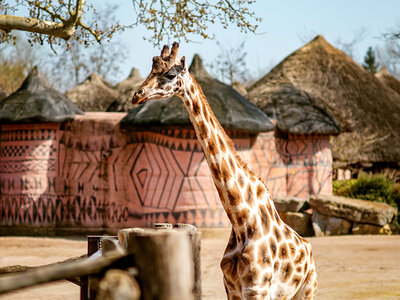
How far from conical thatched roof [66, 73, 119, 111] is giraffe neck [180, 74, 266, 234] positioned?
15.3 m

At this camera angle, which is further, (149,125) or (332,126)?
(332,126)

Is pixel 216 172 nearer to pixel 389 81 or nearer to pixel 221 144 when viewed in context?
pixel 221 144

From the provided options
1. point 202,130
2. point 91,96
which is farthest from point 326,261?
point 91,96

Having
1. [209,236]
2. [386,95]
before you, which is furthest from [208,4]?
[386,95]

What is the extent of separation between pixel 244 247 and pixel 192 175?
30.0ft

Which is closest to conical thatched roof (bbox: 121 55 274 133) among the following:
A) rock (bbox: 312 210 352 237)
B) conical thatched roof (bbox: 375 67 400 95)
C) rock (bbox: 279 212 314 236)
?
rock (bbox: 279 212 314 236)

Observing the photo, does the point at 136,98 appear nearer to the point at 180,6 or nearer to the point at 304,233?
the point at 180,6

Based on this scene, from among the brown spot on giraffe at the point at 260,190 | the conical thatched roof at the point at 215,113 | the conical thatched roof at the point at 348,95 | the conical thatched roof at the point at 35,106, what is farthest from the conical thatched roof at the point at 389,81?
the brown spot on giraffe at the point at 260,190

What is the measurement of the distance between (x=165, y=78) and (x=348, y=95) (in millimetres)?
17814

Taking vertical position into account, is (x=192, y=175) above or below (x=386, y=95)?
below

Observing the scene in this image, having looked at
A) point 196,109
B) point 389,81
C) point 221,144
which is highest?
point 389,81

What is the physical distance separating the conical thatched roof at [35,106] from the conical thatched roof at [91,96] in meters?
4.59

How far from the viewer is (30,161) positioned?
1295 cm

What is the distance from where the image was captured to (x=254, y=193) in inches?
147
